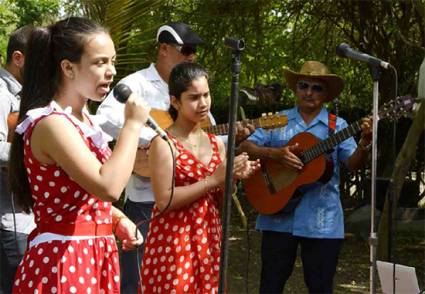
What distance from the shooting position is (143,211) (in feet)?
13.8

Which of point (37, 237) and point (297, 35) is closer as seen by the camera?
point (37, 237)

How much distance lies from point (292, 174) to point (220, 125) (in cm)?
53

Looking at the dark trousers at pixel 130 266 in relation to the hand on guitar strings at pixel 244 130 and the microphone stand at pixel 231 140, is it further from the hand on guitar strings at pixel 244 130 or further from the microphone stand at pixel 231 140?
the microphone stand at pixel 231 140

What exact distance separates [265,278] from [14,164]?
7.58 ft

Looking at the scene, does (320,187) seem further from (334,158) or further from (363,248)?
(363,248)

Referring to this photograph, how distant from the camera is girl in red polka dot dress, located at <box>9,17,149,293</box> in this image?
2.37m

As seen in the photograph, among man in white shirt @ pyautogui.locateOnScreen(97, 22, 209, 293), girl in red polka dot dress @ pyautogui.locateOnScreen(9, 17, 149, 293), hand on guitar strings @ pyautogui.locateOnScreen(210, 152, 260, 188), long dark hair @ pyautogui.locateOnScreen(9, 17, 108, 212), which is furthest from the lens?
man in white shirt @ pyautogui.locateOnScreen(97, 22, 209, 293)

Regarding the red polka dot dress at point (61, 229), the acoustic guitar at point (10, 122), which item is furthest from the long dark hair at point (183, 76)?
the red polka dot dress at point (61, 229)

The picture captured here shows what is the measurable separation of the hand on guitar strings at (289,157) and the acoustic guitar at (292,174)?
2 cm

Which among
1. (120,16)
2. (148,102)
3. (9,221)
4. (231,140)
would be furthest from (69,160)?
(120,16)

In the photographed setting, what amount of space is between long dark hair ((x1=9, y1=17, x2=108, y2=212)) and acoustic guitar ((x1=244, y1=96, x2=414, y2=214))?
2.05 m

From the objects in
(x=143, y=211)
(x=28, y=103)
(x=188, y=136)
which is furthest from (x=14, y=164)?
(x=143, y=211)

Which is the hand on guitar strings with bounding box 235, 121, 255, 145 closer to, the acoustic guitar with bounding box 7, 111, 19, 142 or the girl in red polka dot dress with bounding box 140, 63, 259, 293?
the girl in red polka dot dress with bounding box 140, 63, 259, 293

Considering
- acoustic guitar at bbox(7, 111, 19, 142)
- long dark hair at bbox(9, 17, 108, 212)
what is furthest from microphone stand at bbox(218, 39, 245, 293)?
acoustic guitar at bbox(7, 111, 19, 142)
